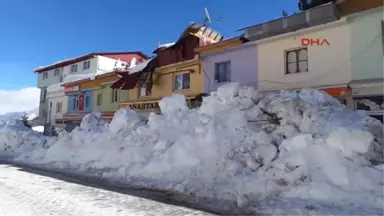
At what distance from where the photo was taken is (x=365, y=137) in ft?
26.2

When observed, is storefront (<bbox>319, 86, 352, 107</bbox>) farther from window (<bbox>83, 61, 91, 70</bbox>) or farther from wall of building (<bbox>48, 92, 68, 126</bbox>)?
window (<bbox>83, 61, 91, 70</bbox>)

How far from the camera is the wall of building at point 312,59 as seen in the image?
1416 cm

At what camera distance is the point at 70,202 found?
6.63m

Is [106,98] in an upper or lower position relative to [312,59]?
lower

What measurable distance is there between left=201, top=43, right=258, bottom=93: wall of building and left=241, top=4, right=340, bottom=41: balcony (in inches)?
33.0

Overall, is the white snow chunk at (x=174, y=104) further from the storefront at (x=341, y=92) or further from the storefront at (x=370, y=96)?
the storefront at (x=370, y=96)

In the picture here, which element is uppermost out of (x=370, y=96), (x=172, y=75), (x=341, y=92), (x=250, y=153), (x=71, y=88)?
(x=71, y=88)

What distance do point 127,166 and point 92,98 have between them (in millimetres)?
21357

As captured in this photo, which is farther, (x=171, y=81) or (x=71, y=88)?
(x=71, y=88)

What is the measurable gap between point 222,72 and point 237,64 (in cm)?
130

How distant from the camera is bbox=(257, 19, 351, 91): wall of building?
46.4ft

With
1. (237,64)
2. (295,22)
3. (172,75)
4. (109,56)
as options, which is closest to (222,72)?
(237,64)

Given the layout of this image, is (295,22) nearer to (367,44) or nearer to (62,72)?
(367,44)

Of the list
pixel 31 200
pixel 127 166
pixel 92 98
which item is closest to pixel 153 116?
pixel 127 166
